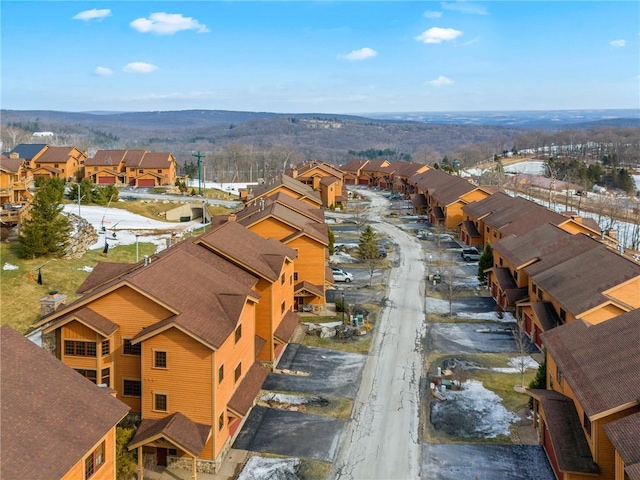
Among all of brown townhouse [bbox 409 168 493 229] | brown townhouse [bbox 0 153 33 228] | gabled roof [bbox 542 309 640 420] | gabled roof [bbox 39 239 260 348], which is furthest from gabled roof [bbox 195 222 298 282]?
brown townhouse [bbox 409 168 493 229]

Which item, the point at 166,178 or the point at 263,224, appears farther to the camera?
the point at 166,178

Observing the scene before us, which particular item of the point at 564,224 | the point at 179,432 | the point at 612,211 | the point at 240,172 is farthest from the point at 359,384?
the point at 240,172

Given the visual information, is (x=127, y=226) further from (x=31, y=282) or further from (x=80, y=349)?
(x=80, y=349)

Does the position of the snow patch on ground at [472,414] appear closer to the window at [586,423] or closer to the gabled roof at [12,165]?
the window at [586,423]

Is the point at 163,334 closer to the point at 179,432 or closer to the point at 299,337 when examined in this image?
the point at 179,432

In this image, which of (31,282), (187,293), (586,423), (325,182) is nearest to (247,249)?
(187,293)
